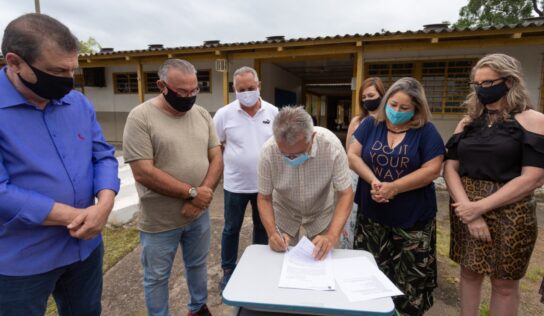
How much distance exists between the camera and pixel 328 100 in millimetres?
24344

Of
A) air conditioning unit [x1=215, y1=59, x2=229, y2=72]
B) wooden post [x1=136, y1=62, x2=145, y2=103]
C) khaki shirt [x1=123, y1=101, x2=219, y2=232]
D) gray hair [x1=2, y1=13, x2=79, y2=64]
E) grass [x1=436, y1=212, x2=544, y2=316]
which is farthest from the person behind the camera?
wooden post [x1=136, y1=62, x2=145, y2=103]

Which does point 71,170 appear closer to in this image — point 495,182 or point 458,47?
point 495,182

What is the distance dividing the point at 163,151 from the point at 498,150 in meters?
1.96

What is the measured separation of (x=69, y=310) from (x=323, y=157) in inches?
62.3

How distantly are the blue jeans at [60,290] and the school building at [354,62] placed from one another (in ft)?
21.0

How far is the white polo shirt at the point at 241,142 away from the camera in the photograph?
8.48 ft

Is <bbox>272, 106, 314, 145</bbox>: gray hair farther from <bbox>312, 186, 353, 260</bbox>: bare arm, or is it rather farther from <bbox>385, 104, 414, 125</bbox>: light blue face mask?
<bbox>385, 104, 414, 125</bbox>: light blue face mask

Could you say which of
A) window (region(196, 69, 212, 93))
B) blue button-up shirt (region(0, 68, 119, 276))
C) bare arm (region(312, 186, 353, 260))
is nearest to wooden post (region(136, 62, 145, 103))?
window (region(196, 69, 212, 93))

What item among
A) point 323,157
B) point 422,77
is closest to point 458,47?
point 422,77

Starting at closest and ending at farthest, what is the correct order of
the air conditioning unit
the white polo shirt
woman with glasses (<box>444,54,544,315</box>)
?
woman with glasses (<box>444,54,544,315</box>) → the white polo shirt → the air conditioning unit

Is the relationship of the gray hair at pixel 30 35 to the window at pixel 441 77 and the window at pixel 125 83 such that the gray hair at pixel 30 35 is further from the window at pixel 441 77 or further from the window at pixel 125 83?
the window at pixel 125 83

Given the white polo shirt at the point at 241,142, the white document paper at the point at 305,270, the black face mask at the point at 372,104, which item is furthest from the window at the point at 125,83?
the white document paper at the point at 305,270

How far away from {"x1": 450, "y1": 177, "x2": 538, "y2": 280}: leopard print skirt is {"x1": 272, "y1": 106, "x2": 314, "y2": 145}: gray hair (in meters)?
1.12

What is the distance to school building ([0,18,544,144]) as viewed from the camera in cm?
639
